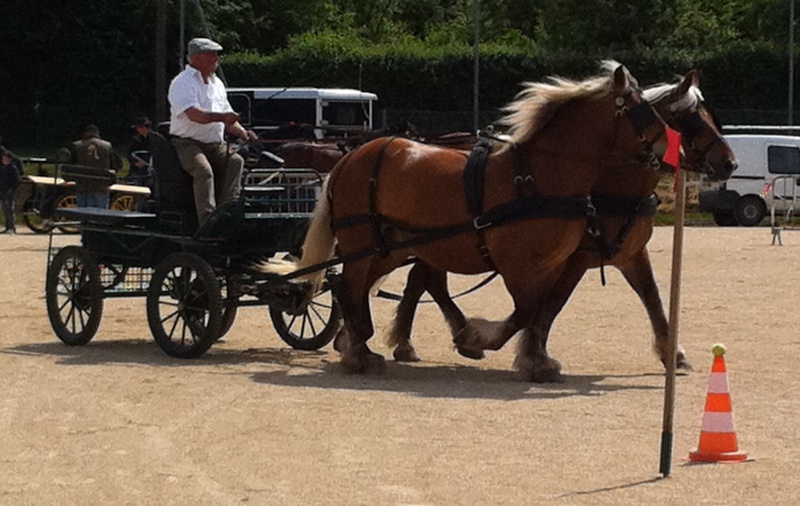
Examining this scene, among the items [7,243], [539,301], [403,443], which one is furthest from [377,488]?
[7,243]

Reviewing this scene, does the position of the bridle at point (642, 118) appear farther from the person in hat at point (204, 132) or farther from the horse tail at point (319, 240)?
the person in hat at point (204, 132)

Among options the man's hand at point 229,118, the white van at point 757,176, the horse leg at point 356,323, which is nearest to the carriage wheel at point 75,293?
the man's hand at point 229,118

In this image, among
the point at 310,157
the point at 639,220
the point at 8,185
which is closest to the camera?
the point at 639,220

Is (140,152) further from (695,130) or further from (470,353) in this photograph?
(695,130)

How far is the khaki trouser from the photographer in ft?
45.5

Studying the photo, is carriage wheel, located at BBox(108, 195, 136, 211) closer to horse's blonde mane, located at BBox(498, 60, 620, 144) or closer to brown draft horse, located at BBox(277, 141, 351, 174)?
brown draft horse, located at BBox(277, 141, 351, 174)

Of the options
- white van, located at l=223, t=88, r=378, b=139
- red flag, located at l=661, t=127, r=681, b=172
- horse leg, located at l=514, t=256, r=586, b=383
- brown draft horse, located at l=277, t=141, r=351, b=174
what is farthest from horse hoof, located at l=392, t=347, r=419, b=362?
white van, located at l=223, t=88, r=378, b=139

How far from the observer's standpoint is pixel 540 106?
1266cm

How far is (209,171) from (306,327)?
1760mm

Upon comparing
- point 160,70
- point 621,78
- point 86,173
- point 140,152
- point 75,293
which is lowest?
point 75,293

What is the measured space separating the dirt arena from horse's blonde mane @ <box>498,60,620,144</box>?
5.62ft

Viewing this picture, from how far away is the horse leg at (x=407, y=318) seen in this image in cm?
1383

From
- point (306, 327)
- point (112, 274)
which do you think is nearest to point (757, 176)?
point (306, 327)

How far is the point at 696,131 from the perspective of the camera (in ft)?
40.5
